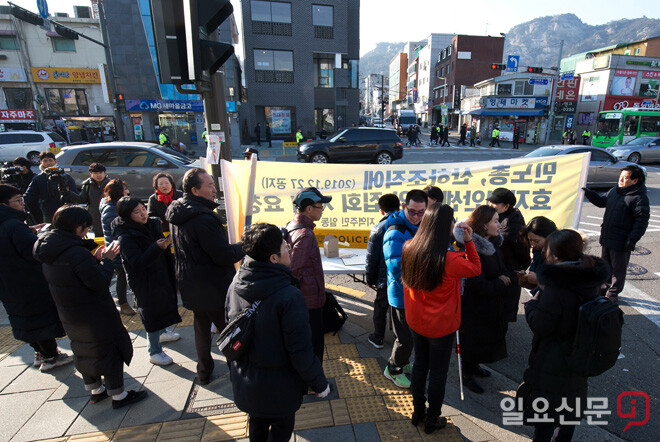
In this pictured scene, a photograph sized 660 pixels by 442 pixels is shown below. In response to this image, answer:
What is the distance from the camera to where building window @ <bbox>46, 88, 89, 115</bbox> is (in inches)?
1067

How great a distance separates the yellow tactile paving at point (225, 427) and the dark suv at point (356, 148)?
47.4 feet

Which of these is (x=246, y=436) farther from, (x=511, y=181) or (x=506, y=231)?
(x=511, y=181)

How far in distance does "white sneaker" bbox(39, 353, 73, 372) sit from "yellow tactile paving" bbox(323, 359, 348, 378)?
258cm

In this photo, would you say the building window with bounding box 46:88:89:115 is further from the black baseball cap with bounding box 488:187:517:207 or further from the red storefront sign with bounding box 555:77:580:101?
the red storefront sign with bounding box 555:77:580:101

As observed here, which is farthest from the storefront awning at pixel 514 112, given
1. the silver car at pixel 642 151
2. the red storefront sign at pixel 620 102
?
the silver car at pixel 642 151

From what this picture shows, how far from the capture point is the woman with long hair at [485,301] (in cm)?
278

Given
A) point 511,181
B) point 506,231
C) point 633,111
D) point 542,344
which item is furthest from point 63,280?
point 633,111

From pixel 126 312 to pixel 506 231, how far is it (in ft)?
15.2

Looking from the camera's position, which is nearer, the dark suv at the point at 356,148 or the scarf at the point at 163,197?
the scarf at the point at 163,197

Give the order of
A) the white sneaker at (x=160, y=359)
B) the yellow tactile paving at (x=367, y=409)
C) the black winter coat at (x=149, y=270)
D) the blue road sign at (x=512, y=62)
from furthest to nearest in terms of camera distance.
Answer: the blue road sign at (x=512, y=62) < the white sneaker at (x=160, y=359) < the black winter coat at (x=149, y=270) < the yellow tactile paving at (x=367, y=409)

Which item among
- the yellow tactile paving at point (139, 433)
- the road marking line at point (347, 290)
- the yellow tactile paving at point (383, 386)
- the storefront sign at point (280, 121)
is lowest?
the road marking line at point (347, 290)

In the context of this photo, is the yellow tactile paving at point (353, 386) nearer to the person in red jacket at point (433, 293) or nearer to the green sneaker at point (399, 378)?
the green sneaker at point (399, 378)

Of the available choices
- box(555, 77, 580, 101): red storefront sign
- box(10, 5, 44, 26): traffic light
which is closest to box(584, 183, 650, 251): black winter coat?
box(10, 5, 44, 26): traffic light

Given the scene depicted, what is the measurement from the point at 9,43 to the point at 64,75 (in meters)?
4.34
